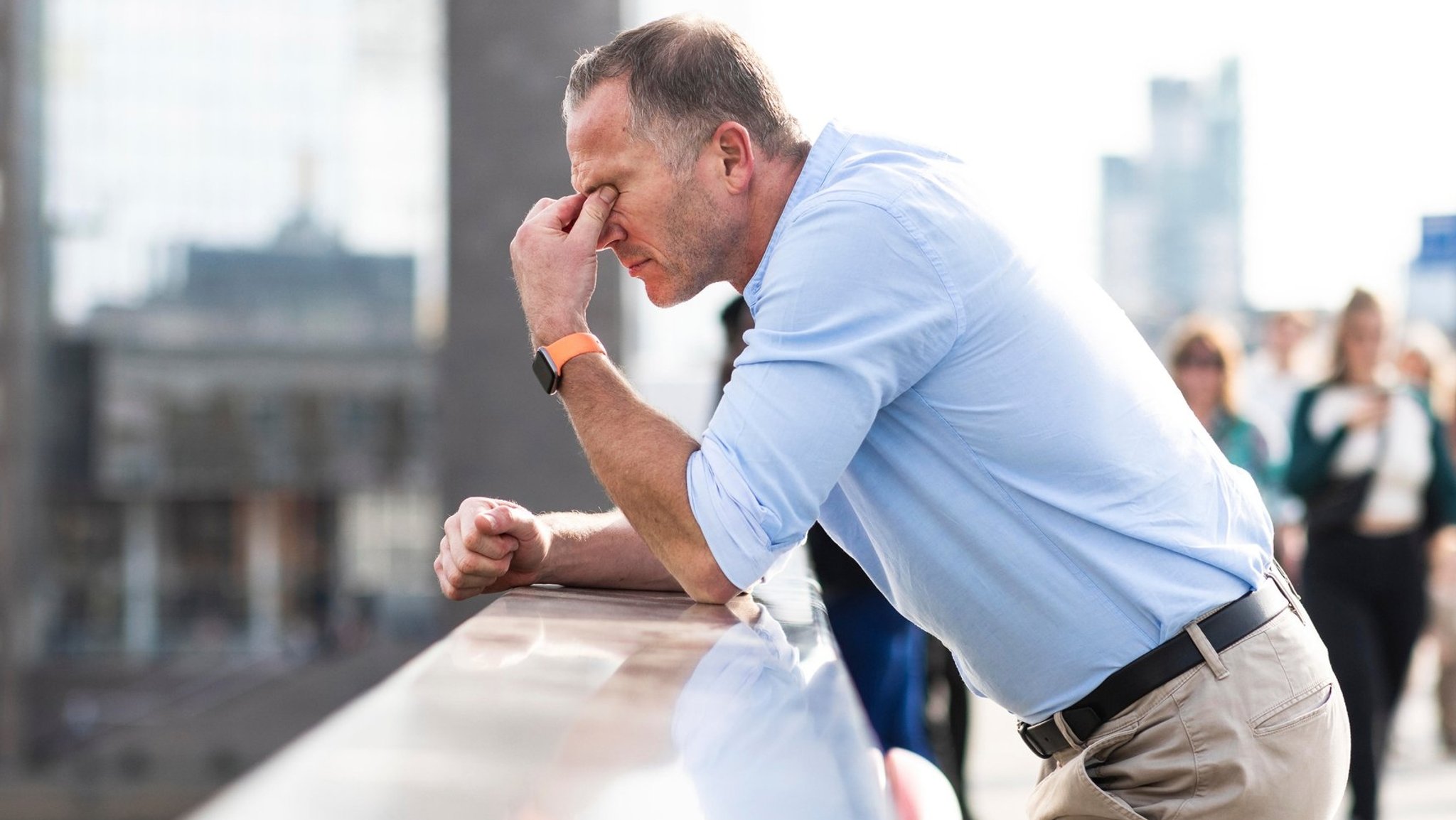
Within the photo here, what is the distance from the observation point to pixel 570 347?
1973 mm

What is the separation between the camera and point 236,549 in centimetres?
5694

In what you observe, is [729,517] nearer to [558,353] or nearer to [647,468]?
[647,468]

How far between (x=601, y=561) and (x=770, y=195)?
0.57m

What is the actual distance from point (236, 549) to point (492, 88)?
170 feet

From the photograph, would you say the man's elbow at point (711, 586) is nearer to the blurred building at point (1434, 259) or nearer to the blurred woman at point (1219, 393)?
the blurred woman at point (1219, 393)

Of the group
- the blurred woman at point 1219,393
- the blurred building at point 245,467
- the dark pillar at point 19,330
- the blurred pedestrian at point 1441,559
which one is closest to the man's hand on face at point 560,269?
the blurred woman at point 1219,393

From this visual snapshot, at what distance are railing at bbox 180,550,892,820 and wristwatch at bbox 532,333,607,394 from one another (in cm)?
48

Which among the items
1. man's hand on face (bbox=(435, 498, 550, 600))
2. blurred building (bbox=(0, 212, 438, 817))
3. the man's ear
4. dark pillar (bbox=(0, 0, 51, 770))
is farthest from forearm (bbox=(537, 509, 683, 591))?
blurred building (bbox=(0, 212, 438, 817))

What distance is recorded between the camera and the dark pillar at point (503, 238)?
332 inches

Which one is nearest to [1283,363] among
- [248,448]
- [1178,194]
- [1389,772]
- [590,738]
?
[1389,772]

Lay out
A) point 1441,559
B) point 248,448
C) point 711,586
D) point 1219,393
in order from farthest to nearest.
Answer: point 248,448, point 1441,559, point 1219,393, point 711,586

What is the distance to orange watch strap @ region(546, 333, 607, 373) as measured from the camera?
6.44 feet

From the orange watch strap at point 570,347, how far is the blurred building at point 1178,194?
65.3m

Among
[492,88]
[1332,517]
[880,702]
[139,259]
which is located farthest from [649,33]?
[139,259]
